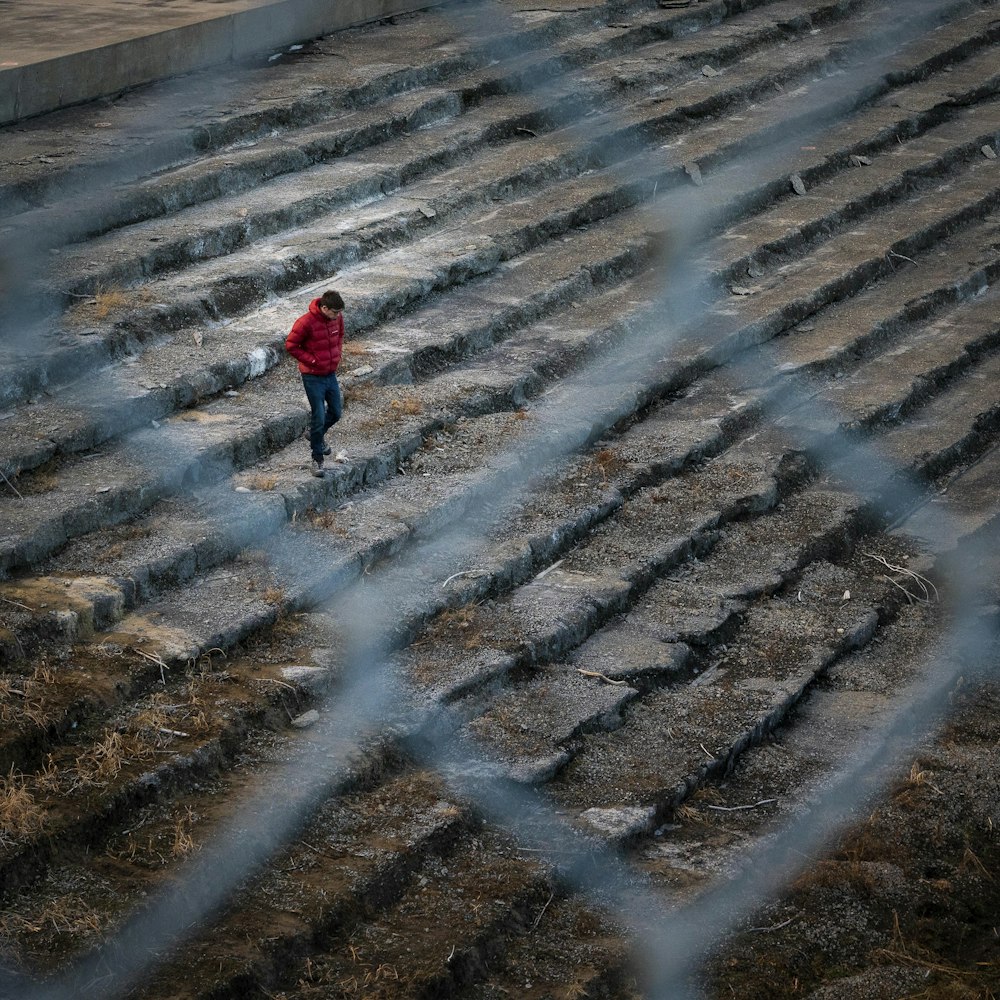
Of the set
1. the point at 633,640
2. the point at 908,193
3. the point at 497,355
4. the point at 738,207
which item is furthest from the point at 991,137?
the point at 633,640

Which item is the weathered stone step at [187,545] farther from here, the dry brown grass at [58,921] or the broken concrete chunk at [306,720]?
the dry brown grass at [58,921]

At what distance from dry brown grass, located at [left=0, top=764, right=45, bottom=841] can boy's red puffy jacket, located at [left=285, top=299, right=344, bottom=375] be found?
168cm

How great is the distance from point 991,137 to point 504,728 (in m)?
5.61

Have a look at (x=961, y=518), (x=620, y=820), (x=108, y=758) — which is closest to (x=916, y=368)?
(x=961, y=518)

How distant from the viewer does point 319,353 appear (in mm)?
4301

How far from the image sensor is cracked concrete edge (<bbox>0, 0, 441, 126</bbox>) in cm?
611

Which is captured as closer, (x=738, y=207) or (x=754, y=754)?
(x=754, y=754)

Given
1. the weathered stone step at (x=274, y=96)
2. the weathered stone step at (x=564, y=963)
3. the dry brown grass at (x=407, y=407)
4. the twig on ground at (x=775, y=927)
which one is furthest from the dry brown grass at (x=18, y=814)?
the weathered stone step at (x=274, y=96)

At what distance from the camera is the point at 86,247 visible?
5375 mm

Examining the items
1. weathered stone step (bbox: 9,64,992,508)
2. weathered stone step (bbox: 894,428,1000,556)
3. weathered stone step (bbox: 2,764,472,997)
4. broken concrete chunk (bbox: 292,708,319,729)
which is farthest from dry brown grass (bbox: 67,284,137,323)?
weathered stone step (bbox: 894,428,1000,556)

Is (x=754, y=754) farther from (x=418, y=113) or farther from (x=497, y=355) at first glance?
(x=418, y=113)

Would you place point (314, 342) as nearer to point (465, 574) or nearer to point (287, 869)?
point (465, 574)

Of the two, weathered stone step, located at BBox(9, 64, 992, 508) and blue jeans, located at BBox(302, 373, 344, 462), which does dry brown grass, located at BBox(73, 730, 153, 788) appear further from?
blue jeans, located at BBox(302, 373, 344, 462)

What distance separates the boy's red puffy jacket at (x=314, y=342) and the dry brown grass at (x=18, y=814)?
1.68 metres
